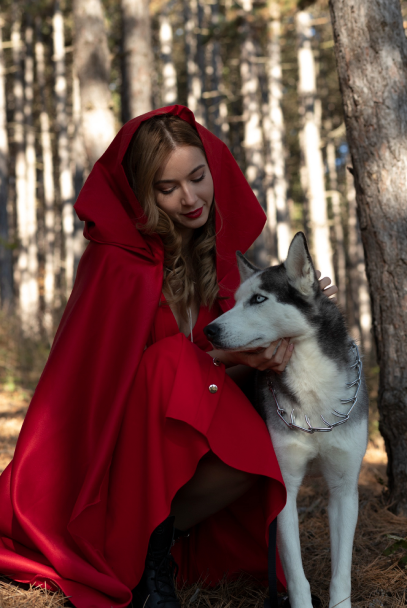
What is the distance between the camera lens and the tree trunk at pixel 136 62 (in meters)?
7.58

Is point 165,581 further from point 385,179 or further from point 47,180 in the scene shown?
point 47,180

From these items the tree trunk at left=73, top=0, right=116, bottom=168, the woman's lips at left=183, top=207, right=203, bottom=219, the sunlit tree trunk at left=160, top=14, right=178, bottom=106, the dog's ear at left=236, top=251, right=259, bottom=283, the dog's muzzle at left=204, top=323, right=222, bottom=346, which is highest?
the sunlit tree trunk at left=160, top=14, right=178, bottom=106

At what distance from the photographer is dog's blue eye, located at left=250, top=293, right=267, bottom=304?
2684 millimetres

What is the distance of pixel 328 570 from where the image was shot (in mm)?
2949

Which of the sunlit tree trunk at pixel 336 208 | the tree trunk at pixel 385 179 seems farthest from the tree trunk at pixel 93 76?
the sunlit tree trunk at pixel 336 208

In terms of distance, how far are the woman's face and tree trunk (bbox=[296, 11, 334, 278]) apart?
7997 millimetres

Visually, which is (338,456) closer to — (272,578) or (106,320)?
(272,578)

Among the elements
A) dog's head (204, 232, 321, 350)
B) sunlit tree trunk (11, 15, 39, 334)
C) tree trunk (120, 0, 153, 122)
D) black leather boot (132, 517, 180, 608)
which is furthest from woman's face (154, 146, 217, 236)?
sunlit tree trunk (11, 15, 39, 334)

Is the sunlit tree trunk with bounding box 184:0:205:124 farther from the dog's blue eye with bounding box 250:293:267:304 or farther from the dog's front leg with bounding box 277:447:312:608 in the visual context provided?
the dog's front leg with bounding box 277:447:312:608

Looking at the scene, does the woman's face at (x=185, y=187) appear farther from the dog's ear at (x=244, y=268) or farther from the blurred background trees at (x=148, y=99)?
the blurred background trees at (x=148, y=99)

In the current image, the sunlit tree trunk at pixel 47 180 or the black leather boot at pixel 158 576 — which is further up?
the sunlit tree trunk at pixel 47 180

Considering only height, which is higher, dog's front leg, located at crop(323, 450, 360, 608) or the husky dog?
the husky dog

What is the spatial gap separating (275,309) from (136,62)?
20.9 feet

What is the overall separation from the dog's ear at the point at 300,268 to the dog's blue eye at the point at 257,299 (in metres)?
0.17
